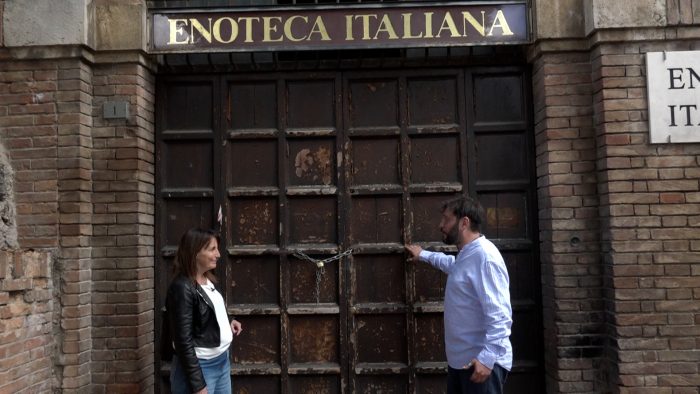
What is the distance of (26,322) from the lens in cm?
426

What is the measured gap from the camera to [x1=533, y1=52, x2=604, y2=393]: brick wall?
14.8ft

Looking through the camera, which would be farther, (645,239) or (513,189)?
(513,189)

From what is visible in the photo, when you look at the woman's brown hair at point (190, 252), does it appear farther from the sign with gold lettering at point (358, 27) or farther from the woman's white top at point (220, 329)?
the sign with gold lettering at point (358, 27)

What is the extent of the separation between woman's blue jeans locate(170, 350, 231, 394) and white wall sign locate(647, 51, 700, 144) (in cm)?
334

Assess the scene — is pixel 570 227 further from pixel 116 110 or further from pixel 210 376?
pixel 116 110

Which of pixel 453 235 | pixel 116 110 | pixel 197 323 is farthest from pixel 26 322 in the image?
pixel 453 235

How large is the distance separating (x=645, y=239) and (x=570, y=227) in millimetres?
508

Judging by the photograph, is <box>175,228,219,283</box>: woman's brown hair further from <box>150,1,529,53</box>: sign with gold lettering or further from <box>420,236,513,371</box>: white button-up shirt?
<box>150,1,529,53</box>: sign with gold lettering

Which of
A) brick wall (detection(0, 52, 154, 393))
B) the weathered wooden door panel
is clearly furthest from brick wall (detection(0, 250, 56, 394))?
the weathered wooden door panel

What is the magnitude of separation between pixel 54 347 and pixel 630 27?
4838mm

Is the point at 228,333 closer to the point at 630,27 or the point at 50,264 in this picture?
the point at 50,264

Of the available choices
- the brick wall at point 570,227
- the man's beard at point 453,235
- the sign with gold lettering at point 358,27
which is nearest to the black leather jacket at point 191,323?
the man's beard at point 453,235

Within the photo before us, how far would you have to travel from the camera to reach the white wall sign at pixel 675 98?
436 centimetres

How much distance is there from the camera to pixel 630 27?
4.45 meters
